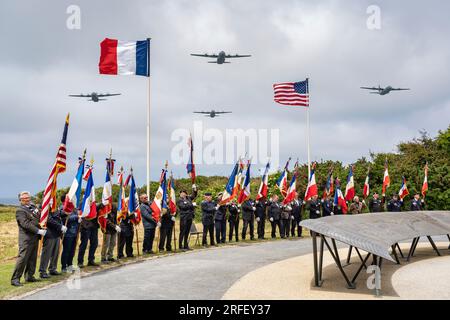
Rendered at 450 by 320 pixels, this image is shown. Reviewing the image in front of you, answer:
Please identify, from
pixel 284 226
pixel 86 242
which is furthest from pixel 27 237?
pixel 284 226

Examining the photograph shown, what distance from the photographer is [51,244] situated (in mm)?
10742

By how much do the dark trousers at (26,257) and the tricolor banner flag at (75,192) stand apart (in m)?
1.36

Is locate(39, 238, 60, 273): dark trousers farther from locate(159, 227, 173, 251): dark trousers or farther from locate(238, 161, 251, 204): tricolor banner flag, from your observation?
locate(238, 161, 251, 204): tricolor banner flag

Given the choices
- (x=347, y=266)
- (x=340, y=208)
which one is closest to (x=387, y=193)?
(x=340, y=208)

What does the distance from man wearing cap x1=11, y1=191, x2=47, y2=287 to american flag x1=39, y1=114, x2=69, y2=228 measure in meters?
0.21

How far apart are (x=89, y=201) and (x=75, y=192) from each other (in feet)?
1.85

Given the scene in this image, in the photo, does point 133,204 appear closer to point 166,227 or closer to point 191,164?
point 166,227

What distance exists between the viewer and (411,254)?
13.6 m

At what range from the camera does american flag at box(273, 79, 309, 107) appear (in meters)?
23.5

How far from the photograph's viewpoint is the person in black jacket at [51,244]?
10.6 m

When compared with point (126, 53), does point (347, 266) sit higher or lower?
lower

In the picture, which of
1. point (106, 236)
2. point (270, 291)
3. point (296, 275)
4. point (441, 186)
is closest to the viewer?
point (270, 291)
